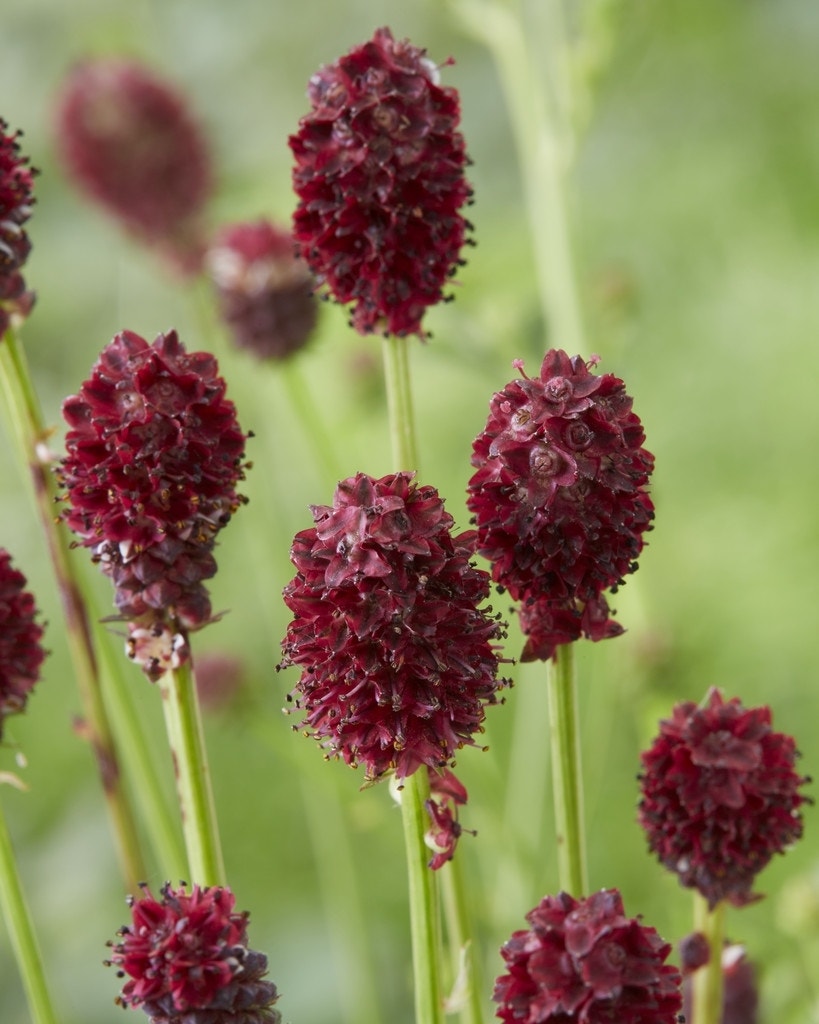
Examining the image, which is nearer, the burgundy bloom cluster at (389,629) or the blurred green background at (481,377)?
the burgundy bloom cluster at (389,629)

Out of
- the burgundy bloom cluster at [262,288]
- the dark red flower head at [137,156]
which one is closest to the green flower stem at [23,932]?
the burgundy bloom cluster at [262,288]

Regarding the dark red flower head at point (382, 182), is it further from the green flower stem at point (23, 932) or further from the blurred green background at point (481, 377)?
the blurred green background at point (481, 377)

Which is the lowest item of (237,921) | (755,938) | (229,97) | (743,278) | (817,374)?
(237,921)

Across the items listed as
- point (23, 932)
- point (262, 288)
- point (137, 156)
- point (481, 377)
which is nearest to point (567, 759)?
point (23, 932)

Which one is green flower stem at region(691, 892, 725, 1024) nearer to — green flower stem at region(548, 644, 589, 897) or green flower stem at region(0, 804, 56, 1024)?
green flower stem at region(548, 644, 589, 897)

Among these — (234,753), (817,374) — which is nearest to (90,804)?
(234,753)

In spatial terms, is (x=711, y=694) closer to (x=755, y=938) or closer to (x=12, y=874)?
(x=12, y=874)
